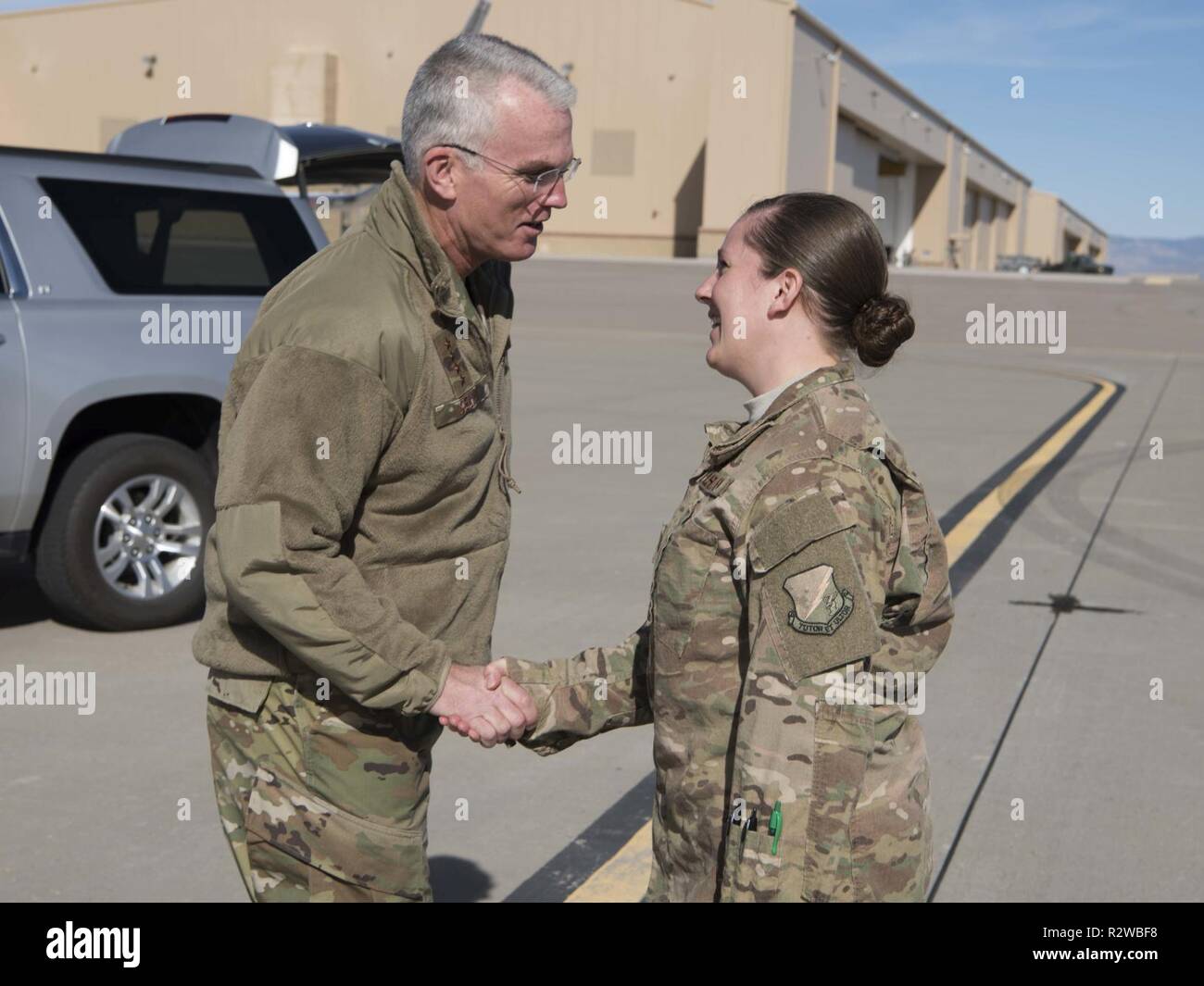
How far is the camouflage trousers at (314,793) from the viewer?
2.39 metres

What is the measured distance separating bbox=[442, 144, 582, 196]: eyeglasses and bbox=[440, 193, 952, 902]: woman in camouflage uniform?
33 centimetres

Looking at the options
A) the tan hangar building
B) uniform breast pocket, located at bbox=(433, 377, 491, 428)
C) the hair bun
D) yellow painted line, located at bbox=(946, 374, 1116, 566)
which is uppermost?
the tan hangar building

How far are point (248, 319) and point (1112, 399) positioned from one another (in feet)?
44.4

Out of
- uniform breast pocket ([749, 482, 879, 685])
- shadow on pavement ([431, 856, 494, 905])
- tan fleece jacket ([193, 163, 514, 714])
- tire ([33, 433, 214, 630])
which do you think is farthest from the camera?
tire ([33, 433, 214, 630])

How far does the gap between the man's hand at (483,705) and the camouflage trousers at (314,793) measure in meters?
0.13

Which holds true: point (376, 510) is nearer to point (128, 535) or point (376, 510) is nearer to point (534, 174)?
point (534, 174)

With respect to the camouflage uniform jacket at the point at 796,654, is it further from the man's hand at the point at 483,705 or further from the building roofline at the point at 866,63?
the building roofline at the point at 866,63

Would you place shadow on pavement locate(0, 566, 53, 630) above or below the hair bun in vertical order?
below

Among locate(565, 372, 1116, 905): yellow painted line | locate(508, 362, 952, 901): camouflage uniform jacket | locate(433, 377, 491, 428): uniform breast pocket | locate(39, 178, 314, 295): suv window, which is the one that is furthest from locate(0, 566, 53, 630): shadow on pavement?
locate(508, 362, 952, 901): camouflage uniform jacket

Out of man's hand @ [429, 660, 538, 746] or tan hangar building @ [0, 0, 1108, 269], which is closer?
man's hand @ [429, 660, 538, 746]

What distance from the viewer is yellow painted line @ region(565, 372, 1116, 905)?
3875 millimetres

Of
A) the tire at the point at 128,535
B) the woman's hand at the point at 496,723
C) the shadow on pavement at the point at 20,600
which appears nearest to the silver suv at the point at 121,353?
the tire at the point at 128,535

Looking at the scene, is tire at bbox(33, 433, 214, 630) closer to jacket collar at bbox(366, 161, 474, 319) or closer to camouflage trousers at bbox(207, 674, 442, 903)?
camouflage trousers at bbox(207, 674, 442, 903)
